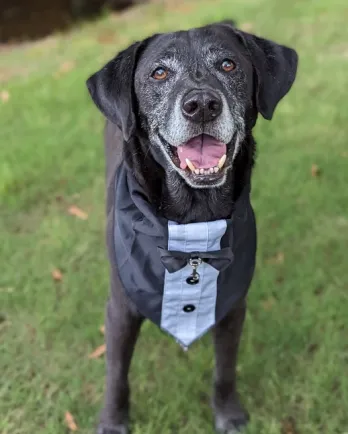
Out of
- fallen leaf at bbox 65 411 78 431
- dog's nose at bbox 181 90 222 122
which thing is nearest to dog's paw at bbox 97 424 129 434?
fallen leaf at bbox 65 411 78 431

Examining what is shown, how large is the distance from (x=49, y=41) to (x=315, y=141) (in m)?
3.59

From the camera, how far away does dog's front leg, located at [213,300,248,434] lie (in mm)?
2574

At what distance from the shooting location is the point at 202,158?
2.14 metres

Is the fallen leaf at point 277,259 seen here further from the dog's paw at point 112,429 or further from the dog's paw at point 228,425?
the dog's paw at point 112,429

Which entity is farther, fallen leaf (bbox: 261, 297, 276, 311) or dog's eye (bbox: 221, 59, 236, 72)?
fallen leaf (bbox: 261, 297, 276, 311)

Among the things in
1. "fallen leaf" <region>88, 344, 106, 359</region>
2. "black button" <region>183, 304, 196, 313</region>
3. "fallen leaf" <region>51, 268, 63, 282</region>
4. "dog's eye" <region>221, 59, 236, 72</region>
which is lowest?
"fallen leaf" <region>88, 344, 106, 359</region>

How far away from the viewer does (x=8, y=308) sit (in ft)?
10.8

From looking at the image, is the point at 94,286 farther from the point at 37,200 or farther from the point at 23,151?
the point at 23,151

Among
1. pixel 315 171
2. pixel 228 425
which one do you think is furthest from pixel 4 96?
pixel 228 425

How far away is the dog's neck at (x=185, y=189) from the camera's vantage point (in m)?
2.23

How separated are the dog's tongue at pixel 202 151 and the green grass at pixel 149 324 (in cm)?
122

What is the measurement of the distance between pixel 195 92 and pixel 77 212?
2.08 metres

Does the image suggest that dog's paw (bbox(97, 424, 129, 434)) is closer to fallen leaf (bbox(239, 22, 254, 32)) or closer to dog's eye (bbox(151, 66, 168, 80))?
dog's eye (bbox(151, 66, 168, 80))

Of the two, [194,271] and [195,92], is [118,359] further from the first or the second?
[195,92]
